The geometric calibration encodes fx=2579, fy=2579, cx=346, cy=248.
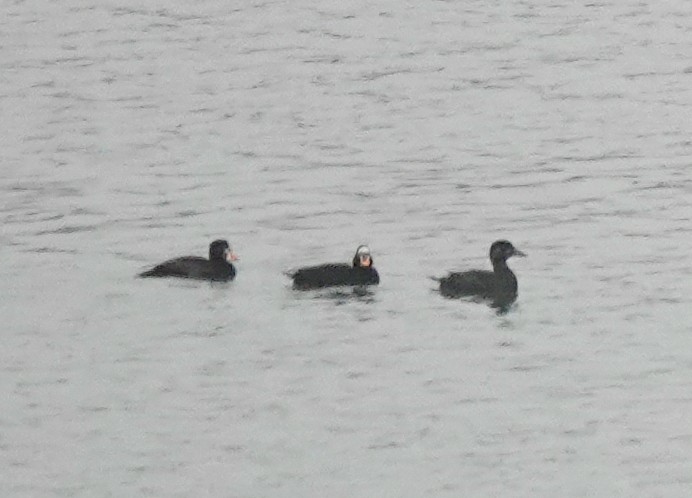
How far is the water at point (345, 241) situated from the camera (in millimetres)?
18516

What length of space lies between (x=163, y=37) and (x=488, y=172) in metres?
9.16

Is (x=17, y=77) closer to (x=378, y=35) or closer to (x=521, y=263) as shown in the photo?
(x=378, y=35)

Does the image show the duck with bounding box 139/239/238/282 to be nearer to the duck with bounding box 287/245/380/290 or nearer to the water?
the water

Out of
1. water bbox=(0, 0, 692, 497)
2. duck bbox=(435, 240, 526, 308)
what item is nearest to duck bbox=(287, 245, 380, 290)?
water bbox=(0, 0, 692, 497)

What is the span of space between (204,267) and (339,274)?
52.3 inches

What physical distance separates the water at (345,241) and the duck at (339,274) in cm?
15

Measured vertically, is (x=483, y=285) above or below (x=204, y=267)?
below

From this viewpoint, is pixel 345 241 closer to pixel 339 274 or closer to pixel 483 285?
pixel 339 274

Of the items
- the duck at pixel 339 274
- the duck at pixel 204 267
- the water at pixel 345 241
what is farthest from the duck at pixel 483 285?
the duck at pixel 204 267

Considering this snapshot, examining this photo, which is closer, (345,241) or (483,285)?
(483,285)

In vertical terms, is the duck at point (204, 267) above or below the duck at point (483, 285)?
above

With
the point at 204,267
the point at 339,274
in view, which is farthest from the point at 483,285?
the point at 204,267

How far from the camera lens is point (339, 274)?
23219mm

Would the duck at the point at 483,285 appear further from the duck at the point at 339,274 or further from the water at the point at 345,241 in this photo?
the duck at the point at 339,274
